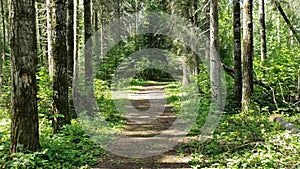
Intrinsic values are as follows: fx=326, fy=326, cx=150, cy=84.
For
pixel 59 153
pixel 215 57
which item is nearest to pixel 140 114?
pixel 215 57

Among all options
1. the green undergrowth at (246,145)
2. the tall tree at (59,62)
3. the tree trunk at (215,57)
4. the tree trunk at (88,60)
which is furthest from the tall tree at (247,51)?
the tree trunk at (88,60)

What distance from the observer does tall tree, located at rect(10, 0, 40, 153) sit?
19.5 ft

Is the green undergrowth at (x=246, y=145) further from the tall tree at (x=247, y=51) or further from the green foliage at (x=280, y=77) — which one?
the green foliage at (x=280, y=77)

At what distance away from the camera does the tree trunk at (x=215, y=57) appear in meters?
13.2

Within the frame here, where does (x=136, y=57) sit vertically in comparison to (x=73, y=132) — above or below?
above

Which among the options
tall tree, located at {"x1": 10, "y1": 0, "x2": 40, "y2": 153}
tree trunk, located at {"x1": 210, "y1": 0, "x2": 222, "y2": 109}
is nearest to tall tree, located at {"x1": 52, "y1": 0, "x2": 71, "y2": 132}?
tall tree, located at {"x1": 10, "y1": 0, "x2": 40, "y2": 153}

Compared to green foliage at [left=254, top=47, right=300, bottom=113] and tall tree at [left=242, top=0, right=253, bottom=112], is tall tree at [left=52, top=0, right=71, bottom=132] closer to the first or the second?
tall tree at [left=242, top=0, right=253, bottom=112]

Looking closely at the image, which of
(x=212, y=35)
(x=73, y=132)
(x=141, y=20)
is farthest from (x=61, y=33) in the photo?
(x=141, y=20)

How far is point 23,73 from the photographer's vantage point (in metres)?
6.04

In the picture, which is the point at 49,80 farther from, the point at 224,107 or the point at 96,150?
the point at 224,107

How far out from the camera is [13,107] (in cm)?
607

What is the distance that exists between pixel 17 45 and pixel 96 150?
11.3ft

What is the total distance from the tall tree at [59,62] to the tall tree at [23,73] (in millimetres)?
2364

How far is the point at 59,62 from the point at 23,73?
265 centimetres
